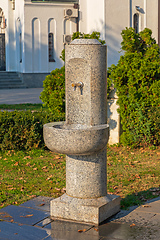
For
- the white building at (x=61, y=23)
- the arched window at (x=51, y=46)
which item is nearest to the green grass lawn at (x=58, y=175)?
the white building at (x=61, y=23)

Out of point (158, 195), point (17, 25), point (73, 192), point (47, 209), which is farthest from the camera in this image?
point (17, 25)

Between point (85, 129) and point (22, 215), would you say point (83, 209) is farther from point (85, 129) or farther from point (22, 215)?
point (85, 129)

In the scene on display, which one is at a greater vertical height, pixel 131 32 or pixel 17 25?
pixel 17 25

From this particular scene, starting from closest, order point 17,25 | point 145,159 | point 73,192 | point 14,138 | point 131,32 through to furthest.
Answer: point 73,192
point 145,159
point 14,138
point 131,32
point 17,25

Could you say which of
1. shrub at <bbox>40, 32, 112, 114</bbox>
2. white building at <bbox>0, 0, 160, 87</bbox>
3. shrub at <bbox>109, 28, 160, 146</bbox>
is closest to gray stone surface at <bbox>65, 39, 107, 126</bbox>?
shrub at <bbox>109, 28, 160, 146</bbox>

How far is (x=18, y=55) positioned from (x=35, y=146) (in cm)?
2144

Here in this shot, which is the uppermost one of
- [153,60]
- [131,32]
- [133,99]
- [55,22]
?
[55,22]

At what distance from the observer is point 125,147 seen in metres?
8.04

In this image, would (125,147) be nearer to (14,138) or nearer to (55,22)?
(14,138)

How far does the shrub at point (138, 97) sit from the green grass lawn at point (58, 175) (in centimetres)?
33

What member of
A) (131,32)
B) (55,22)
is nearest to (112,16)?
(55,22)

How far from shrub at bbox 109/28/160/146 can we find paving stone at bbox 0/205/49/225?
3529 millimetres

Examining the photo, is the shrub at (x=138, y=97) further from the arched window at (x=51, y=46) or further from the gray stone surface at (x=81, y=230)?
the arched window at (x=51, y=46)

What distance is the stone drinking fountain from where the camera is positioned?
4238 millimetres
